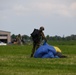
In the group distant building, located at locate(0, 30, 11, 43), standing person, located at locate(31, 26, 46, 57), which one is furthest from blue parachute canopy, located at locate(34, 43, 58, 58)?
distant building, located at locate(0, 30, 11, 43)

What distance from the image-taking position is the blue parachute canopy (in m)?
19.4

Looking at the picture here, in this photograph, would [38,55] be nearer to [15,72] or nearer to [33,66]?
[33,66]

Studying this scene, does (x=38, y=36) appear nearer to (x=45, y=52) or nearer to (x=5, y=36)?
(x=45, y=52)

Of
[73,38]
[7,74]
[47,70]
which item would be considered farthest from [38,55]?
[73,38]

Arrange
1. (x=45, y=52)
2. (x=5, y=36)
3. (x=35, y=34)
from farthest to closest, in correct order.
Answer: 1. (x=5, y=36)
2. (x=35, y=34)
3. (x=45, y=52)

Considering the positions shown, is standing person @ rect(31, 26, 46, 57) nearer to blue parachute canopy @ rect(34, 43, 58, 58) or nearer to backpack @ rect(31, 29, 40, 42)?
backpack @ rect(31, 29, 40, 42)

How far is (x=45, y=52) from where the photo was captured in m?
19.6

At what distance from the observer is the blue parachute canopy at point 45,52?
63.6 feet

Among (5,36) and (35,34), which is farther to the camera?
(5,36)

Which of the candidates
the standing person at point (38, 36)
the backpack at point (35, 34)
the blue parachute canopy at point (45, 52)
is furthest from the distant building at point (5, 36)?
the blue parachute canopy at point (45, 52)

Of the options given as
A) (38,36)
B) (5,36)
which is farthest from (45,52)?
(5,36)

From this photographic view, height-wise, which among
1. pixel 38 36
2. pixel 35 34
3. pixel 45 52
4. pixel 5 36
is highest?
pixel 5 36

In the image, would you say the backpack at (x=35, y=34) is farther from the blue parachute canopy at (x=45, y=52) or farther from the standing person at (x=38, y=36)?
the blue parachute canopy at (x=45, y=52)

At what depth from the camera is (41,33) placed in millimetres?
20328
